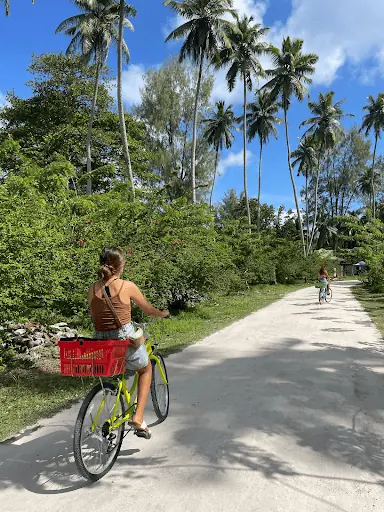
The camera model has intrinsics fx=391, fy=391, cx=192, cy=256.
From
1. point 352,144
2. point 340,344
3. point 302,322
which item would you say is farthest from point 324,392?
point 352,144

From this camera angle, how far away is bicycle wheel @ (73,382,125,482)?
2.90m

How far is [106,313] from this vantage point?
10.8 feet

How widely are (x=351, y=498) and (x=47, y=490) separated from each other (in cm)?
219

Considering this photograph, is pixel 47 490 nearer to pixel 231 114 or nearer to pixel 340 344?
pixel 340 344

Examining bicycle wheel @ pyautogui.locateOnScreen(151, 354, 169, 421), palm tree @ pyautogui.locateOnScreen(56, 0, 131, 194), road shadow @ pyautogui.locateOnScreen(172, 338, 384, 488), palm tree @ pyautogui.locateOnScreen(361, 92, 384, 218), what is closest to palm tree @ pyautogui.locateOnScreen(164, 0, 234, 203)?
palm tree @ pyautogui.locateOnScreen(56, 0, 131, 194)

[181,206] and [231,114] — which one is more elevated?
[231,114]

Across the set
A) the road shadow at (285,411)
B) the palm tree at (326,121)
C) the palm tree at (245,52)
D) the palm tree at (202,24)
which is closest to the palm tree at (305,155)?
the palm tree at (326,121)

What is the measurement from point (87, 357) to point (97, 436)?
2.19 feet

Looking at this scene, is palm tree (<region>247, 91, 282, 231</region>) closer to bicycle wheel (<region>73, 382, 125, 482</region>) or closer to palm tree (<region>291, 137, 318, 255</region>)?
palm tree (<region>291, 137, 318, 255</region>)

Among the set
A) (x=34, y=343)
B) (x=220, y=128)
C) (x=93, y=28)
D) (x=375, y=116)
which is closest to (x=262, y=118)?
(x=220, y=128)

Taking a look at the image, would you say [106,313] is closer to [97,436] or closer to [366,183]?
[97,436]

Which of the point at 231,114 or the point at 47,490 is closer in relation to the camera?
the point at 47,490

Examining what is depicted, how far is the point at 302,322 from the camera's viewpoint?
11219mm

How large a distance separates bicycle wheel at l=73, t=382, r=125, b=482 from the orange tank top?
0.47 meters
